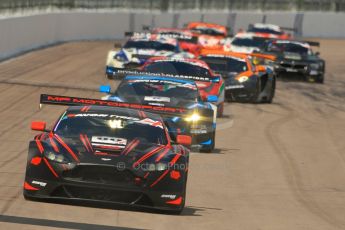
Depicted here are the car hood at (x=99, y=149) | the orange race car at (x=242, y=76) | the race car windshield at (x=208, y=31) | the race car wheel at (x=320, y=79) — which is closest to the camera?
the car hood at (x=99, y=149)

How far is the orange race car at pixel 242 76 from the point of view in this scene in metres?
25.1

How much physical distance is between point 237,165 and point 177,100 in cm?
196

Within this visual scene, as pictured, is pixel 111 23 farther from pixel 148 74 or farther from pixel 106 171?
pixel 106 171

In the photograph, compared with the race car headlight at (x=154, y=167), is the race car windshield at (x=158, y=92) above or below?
below

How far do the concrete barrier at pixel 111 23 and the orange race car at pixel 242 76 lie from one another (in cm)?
727

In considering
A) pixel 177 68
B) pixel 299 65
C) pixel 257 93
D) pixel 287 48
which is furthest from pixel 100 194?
pixel 287 48

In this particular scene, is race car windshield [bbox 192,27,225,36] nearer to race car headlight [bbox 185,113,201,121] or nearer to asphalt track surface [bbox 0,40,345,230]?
asphalt track surface [bbox 0,40,345,230]

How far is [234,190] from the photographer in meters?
13.5

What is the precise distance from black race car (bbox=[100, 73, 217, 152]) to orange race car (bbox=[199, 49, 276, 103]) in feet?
24.0

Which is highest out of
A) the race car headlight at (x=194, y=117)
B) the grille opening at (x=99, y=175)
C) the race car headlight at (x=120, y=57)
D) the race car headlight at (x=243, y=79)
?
the grille opening at (x=99, y=175)

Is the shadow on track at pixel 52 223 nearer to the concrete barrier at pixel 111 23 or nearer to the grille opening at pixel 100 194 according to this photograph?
the grille opening at pixel 100 194

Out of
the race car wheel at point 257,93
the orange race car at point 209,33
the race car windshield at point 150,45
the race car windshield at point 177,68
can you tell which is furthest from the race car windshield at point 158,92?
the orange race car at point 209,33

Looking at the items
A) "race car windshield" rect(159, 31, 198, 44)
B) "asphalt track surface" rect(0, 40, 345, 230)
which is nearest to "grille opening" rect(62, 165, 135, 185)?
"asphalt track surface" rect(0, 40, 345, 230)

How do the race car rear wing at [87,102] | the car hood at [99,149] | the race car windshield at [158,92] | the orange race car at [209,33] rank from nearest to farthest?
the car hood at [99,149], the race car rear wing at [87,102], the race car windshield at [158,92], the orange race car at [209,33]
